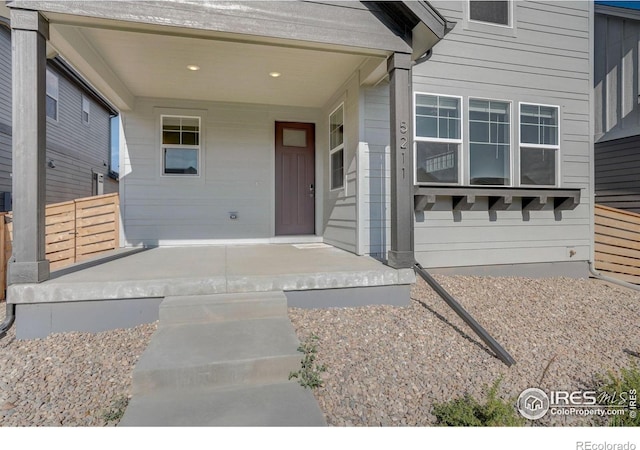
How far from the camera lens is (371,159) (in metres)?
4.49

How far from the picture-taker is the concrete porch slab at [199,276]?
107 inches

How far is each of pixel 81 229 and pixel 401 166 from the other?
4721mm

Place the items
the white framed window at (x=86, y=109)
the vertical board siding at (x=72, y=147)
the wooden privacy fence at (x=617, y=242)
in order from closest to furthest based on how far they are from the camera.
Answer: the wooden privacy fence at (x=617, y=242) → the vertical board siding at (x=72, y=147) → the white framed window at (x=86, y=109)

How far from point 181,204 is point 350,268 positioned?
11.4ft

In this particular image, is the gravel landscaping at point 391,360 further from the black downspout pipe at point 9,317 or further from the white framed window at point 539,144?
the white framed window at point 539,144

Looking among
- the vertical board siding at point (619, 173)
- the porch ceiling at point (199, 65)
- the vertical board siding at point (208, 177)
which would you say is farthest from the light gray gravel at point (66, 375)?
the vertical board siding at point (619, 173)

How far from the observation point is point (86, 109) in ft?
37.9

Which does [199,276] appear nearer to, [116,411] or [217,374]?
[217,374]

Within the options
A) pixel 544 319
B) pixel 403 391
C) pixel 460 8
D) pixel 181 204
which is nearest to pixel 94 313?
pixel 403 391

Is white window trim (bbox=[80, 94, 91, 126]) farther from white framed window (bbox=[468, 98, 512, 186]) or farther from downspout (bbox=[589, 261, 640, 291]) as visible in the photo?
downspout (bbox=[589, 261, 640, 291])

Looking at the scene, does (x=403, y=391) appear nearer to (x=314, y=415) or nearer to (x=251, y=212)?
(x=314, y=415)

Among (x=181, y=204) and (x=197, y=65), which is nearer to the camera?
(x=197, y=65)

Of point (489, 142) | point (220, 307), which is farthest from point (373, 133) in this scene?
point (220, 307)

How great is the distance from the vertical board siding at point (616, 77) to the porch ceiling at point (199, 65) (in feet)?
22.6
